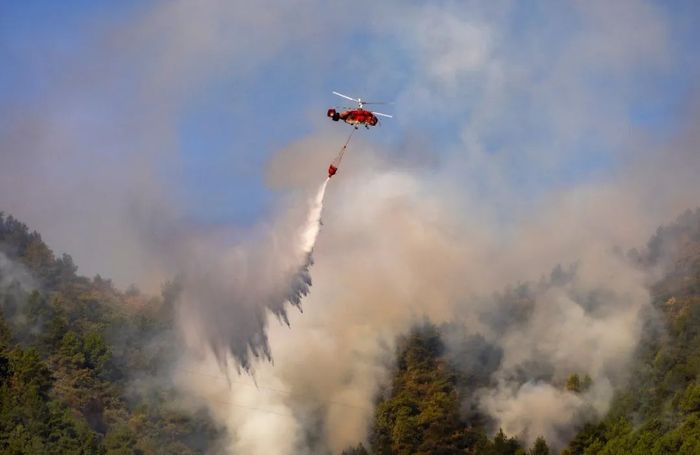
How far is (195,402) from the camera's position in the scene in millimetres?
136125

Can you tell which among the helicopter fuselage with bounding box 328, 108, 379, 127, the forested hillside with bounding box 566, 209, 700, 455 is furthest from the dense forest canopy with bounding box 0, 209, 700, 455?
the helicopter fuselage with bounding box 328, 108, 379, 127

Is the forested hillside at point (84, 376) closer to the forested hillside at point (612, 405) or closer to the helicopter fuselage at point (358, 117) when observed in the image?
the forested hillside at point (612, 405)

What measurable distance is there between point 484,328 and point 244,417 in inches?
1377

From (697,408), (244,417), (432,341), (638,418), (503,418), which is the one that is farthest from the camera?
(432,341)

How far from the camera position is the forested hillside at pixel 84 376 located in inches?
4478

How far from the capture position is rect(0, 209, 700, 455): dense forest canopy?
111m

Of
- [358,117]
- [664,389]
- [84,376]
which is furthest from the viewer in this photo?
[84,376]

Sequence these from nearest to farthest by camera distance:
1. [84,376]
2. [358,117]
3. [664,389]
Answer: [358,117]
[664,389]
[84,376]

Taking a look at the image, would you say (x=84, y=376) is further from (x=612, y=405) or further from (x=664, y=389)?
(x=664, y=389)

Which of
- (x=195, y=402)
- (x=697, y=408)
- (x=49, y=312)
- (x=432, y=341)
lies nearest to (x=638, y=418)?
(x=697, y=408)

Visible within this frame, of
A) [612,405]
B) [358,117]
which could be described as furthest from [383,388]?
[358,117]

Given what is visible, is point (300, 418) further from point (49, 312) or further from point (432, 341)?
Result: point (49, 312)

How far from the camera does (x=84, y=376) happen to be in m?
136

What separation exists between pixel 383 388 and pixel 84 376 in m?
34.1
